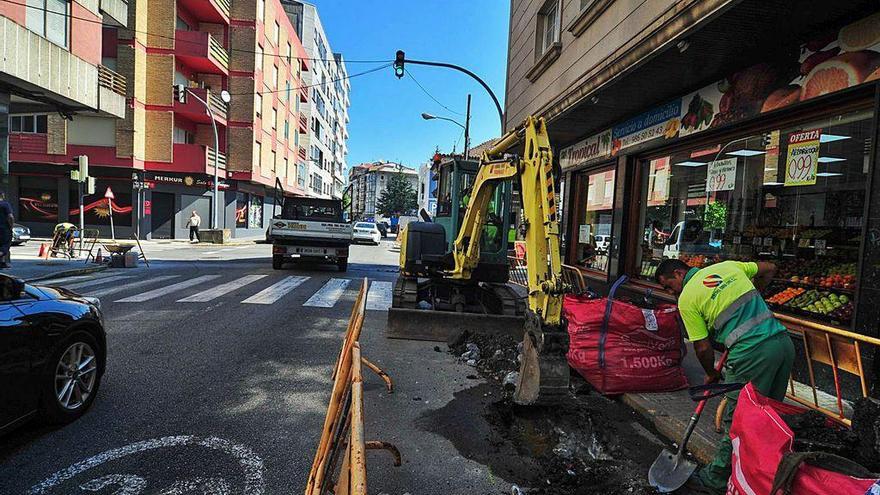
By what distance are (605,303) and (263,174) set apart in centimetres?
3447

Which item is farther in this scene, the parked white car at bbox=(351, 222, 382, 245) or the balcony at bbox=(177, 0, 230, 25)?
the parked white car at bbox=(351, 222, 382, 245)

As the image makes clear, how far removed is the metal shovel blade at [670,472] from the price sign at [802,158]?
13.1 feet

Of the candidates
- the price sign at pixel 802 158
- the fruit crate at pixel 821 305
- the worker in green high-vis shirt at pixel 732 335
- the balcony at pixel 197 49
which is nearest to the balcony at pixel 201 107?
the balcony at pixel 197 49

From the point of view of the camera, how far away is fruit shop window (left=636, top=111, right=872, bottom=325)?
509cm

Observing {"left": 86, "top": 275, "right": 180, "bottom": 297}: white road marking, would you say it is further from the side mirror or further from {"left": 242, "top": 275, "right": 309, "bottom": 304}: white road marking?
the side mirror

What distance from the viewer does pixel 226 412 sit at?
13.4ft

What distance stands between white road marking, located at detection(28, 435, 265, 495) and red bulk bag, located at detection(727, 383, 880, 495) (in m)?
2.65

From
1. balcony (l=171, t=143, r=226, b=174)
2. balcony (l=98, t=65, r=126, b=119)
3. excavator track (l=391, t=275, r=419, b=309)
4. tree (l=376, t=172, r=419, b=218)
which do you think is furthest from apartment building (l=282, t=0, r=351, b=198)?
excavator track (l=391, t=275, r=419, b=309)

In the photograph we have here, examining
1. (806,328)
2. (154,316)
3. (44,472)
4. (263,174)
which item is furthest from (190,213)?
(806,328)

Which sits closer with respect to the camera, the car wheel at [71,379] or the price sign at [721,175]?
the car wheel at [71,379]

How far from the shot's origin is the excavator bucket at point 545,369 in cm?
399

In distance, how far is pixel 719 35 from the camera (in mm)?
5172

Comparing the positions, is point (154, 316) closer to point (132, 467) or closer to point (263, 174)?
point (132, 467)

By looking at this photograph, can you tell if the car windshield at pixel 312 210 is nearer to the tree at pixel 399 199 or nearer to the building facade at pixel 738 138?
the building facade at pixel 738 138
